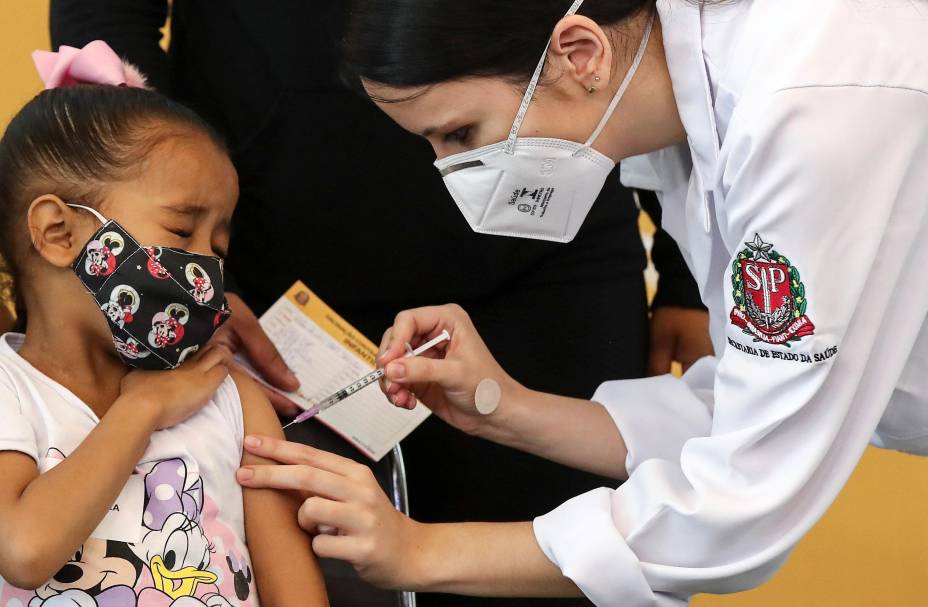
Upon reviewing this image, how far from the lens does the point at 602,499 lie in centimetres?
133

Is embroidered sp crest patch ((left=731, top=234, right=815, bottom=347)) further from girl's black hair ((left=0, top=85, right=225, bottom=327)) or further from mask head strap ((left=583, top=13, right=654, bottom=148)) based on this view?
girl's black hair ((left=0, top=85, right=225, bottom=327))

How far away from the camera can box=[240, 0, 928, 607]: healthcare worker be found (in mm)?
1139

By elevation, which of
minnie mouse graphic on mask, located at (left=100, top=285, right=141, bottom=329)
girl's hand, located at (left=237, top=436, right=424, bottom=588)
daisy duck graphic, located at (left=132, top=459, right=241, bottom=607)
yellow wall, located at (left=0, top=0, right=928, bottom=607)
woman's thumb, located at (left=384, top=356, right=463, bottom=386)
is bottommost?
yellow wall, located at (left=0, top=0, right=928, bottom=607)

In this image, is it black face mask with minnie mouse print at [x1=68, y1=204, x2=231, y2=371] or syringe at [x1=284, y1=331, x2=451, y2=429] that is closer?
black face mask with minnie mouse print at [x1=68, y1=204, x2=231, y2=371]

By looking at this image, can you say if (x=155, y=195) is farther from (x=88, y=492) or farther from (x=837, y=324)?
(x=837, y=324)

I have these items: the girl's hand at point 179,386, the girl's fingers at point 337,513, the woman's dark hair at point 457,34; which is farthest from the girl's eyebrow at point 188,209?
the girl's fingers at point 337,513

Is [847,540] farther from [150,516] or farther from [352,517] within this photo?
[150,516]

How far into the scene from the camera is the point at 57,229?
1.38 meters

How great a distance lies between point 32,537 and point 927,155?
3.65 ft

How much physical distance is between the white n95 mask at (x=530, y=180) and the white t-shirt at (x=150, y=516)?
50 cm

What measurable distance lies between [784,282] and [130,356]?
2.84 feet

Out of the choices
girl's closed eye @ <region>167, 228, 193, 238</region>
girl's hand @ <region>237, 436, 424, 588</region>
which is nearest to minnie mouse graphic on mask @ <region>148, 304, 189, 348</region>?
girl's closed eye @ <region>167, 228, 193, 238</region>

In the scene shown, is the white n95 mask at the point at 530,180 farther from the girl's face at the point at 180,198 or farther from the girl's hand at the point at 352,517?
the girl's hand at the point at 352,517

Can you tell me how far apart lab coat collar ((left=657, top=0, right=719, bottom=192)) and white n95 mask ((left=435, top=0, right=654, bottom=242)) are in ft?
0.17
